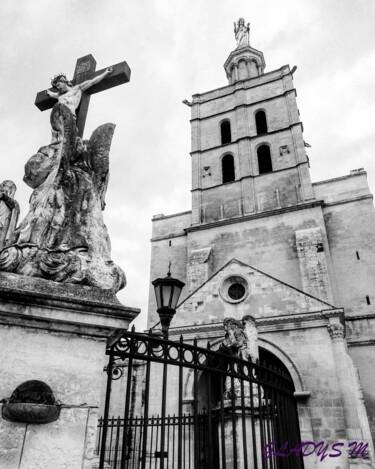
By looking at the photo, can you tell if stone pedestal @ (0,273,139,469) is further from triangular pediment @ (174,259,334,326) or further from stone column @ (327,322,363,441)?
triangular pediment @ (174,259,334,326)

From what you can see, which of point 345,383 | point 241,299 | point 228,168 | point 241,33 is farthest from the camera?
point 241,33

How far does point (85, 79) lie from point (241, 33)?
36200 mm

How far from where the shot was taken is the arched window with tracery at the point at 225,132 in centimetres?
2611

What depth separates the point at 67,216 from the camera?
10.2 ft

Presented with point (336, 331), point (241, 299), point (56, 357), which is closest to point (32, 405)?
point (56, 357)

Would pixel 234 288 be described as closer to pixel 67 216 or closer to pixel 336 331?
pixel 336 331

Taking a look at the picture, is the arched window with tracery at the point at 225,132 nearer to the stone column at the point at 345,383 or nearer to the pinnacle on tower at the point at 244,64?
the pinnacle on tower at the point at 244,64

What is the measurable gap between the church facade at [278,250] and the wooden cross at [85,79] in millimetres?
9068

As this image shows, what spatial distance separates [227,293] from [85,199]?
10408 millimetres

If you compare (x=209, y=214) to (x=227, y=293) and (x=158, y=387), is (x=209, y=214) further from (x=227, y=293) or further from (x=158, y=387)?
(x=158, y=387)

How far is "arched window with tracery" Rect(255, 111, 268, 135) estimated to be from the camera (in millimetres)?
25331

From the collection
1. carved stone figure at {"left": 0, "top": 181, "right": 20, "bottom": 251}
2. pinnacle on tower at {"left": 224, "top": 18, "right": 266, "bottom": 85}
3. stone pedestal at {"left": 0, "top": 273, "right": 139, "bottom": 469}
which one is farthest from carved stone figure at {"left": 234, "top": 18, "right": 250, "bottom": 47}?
stone pedestal at {"left": 0, "top": 273, "right": 139, "bottom": 469}

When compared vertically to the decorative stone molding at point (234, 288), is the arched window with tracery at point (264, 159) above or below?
above

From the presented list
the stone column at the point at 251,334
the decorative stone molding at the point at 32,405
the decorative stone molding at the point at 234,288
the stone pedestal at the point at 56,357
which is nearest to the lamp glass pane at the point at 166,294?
the stone pedestal at the point at 56,357
